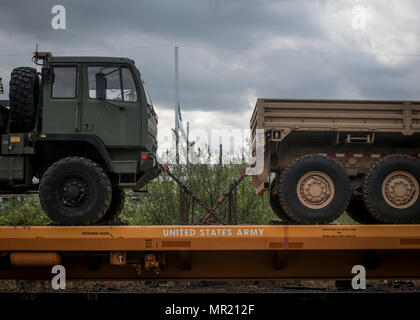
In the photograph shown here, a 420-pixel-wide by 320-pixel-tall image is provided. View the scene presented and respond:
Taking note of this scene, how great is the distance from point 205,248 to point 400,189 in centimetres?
312

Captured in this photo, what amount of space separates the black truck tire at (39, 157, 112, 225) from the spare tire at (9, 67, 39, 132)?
98 cm

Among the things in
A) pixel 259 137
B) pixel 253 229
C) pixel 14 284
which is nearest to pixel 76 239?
pixel 253 229

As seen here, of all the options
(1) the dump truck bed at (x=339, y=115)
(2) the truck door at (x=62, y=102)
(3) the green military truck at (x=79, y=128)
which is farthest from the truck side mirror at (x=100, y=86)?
(1) the dump truck bed at (x=339, y=115)

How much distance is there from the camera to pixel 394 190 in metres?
6.65

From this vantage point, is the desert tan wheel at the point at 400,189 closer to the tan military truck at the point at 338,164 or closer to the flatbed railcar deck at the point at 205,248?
the tan military truck at the point at 338,164

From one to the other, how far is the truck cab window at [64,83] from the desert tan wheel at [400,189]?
4957 mm

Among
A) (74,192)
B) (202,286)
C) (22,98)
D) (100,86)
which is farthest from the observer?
(202,286)

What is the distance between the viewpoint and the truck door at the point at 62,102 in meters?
6.60

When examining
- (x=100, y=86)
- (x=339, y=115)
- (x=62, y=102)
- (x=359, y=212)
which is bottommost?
(x=359, y=212)

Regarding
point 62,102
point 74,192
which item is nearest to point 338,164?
point 74,192

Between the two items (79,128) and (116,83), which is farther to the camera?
(116,83)

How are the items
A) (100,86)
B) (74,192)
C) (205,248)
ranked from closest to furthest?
(205,248) < (74,192) < (100,86)

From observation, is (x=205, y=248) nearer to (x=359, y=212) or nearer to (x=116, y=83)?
(x=116, y=83)

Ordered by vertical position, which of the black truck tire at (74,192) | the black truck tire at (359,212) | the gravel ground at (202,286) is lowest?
the gravel ground at (202,286)
